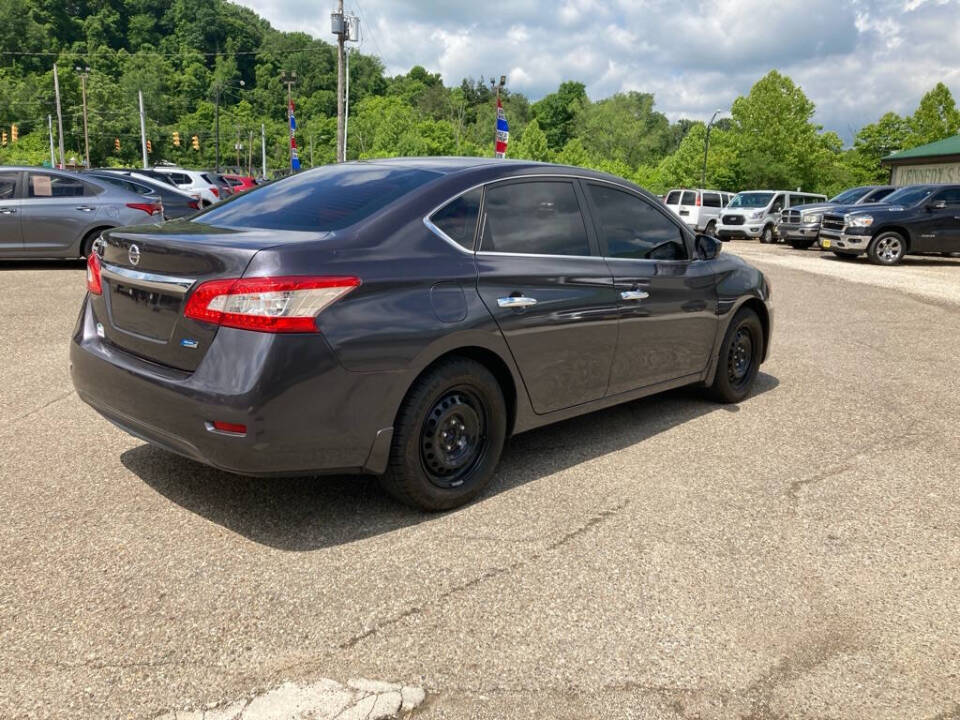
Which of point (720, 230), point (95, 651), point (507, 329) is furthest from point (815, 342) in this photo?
point (720, 230)

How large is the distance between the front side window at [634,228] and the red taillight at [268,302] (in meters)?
1.98

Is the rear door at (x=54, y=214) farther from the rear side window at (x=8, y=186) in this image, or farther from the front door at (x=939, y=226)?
the front door at (x=939, y=226)

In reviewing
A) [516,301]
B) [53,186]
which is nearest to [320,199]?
[516,301]

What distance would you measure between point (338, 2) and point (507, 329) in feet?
108

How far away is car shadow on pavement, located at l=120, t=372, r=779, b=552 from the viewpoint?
3.57 m

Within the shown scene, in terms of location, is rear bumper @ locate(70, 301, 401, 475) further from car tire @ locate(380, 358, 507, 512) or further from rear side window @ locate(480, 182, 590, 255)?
rear side window @ locate(480, 182, 590, 255)

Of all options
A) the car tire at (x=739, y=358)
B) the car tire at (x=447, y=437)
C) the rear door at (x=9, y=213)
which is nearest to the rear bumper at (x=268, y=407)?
the car tire at (x=447, y=437)

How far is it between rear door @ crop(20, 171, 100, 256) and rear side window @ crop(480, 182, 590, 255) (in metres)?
9.72

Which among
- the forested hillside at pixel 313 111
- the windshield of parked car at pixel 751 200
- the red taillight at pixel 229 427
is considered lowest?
the red taillight at pixel 229 427

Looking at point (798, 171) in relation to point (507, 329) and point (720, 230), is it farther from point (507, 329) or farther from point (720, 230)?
point (507, 329)

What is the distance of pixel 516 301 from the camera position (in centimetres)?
390

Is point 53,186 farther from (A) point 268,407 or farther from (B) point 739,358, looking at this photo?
(A) point 268,407

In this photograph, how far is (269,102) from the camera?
123250 mm

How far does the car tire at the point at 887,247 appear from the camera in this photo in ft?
59.1
